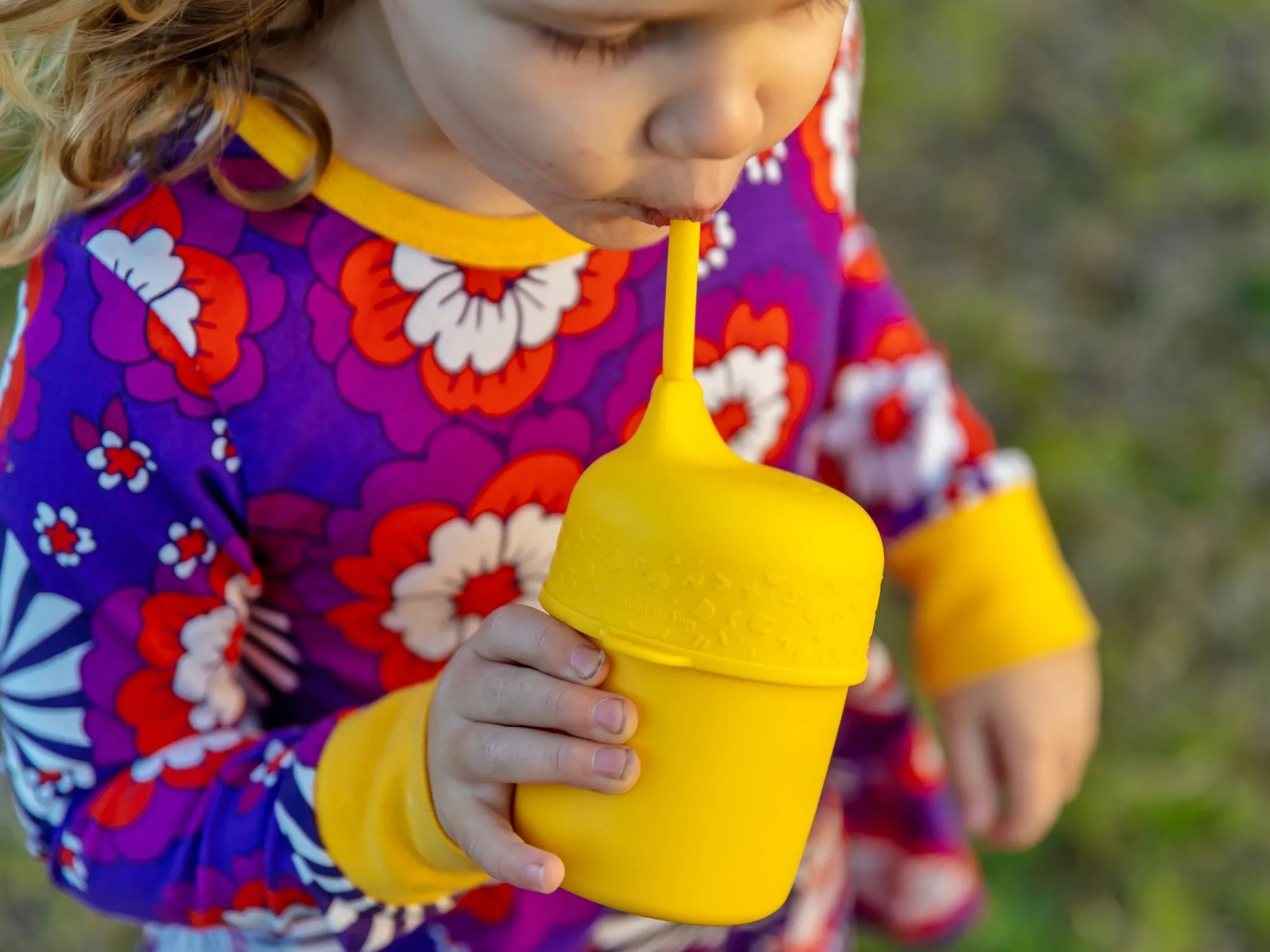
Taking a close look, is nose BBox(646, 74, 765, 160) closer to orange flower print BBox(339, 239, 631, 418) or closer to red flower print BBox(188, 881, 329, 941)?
orange flower print BBox(339, 239, 631, 418)

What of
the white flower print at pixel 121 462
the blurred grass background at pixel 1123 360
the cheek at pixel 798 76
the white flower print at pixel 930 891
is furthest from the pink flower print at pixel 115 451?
the blurred grass background at pixel 1123 360

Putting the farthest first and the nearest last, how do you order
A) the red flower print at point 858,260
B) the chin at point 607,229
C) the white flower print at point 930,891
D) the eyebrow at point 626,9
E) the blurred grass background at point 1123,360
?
the blurred grass background at point 1123,360
the white flower print at point 930,891
the red flower print at point 858,260
the chin at point 607,229
the eyebrow at point 626,9

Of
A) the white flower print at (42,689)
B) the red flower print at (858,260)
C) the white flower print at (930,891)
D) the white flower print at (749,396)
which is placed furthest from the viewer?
the white flower print at (930,891)

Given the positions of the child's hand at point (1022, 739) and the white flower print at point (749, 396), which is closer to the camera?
the white flower print at point (749, 396)

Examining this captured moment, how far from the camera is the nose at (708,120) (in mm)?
541

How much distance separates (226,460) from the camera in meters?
0.71

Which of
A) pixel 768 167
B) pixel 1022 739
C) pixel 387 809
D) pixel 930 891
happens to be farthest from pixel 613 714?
pixel 930 891

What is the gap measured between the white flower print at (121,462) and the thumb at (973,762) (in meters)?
0.58

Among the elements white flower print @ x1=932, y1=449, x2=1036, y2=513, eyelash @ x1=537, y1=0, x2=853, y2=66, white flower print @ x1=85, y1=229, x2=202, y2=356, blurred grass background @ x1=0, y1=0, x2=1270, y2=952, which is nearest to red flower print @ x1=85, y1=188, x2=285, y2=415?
white flower print @ x1=85, y1=229, x2=202, y2=356

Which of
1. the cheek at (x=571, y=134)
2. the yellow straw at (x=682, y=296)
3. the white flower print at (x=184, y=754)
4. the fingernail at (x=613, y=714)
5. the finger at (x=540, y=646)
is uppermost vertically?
the cheek at (x=571, y=134)

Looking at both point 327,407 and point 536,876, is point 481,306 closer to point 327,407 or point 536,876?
point 327,407

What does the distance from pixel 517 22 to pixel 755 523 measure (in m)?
0.20

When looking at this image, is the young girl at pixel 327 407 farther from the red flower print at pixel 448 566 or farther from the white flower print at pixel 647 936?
the white flower print at pixel 647 936

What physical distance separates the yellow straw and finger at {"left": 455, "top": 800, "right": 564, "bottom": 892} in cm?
21
